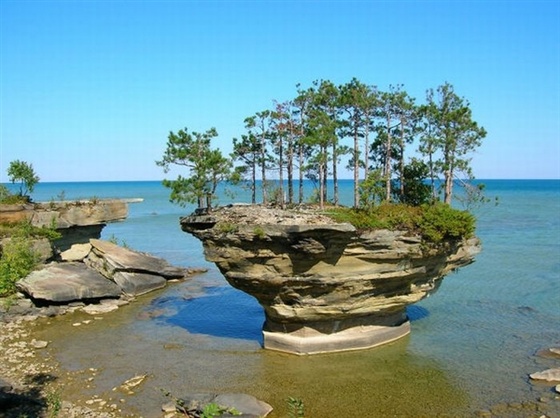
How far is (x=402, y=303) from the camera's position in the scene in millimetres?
22688

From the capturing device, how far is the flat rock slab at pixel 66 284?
92.4ft

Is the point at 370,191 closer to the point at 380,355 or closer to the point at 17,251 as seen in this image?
the point at 380,355

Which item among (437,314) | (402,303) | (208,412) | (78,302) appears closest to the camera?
(208,412)

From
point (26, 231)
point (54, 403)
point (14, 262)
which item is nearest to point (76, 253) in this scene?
point (26, 231)

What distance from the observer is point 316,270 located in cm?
2038

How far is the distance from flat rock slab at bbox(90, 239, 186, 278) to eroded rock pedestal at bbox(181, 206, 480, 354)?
11.7 m

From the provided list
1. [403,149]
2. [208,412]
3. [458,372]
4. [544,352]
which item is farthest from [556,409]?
[403,149]

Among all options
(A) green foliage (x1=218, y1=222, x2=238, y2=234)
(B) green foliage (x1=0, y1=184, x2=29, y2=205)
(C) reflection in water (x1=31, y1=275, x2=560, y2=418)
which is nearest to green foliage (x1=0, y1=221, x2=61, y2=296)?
(B) green foliage (x1=0, y1=184, x2=29, y2=205)

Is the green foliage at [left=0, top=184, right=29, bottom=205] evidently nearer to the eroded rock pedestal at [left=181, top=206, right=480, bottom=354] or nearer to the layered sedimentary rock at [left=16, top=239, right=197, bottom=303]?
the layered sedimentary rock at [left=16, top=239, right=197, bottom=303]

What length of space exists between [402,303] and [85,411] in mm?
13309

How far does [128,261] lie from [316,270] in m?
16.9

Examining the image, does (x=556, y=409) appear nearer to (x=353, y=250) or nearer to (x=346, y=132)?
(x=353, y=250)

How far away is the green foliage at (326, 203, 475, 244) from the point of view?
20.4 metres

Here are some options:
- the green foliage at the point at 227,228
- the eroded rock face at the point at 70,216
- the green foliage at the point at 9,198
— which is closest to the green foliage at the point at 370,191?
the green foliage at the point at 227,228
